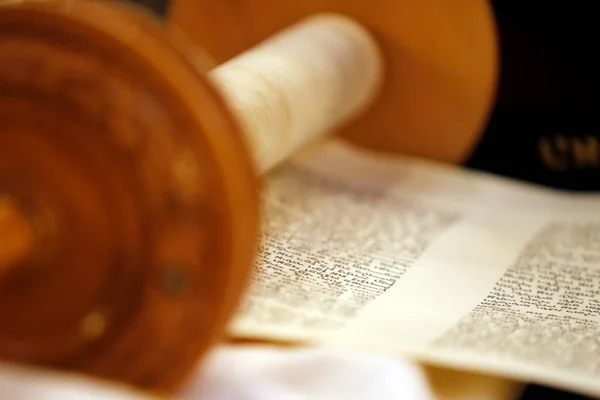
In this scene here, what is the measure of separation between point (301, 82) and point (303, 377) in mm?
350

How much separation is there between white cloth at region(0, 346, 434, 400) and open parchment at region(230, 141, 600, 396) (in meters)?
0.05

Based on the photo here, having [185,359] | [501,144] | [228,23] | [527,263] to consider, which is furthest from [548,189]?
[185,359]

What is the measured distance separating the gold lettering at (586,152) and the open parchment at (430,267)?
0.05 metres

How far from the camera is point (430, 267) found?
64cm

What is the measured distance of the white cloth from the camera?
40cm

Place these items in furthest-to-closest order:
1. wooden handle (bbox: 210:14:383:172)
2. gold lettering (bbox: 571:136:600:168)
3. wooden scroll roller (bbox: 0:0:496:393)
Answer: gold lettering (bbox: 571:136:600:168) < wooden handle (bbox: 210:14:383:172) < wooden scroll roller (bbox: 0:0:496:393)

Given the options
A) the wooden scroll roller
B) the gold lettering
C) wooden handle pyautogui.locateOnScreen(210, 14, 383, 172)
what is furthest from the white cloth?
the gold lettering

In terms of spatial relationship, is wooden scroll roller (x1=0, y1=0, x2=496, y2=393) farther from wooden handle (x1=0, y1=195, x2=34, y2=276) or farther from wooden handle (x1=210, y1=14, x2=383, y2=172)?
wooden handle (x1=210, y1=14, x2=383, y2=172)

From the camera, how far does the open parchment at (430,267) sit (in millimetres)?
482

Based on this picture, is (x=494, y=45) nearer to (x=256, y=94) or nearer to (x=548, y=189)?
(x=548, y=189)

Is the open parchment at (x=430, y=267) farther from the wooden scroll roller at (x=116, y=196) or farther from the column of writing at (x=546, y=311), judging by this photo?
the wooden scroll roller at (x=116, y=196)

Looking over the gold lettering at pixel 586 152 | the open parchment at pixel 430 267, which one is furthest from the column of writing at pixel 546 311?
the gold lettering at pixel 586 152

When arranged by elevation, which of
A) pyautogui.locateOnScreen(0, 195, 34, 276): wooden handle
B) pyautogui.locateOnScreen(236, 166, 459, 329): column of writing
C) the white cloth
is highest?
pyautogui.locateOnScreen(0, 195, 34, 276): wooden handle

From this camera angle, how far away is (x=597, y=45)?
88cm
